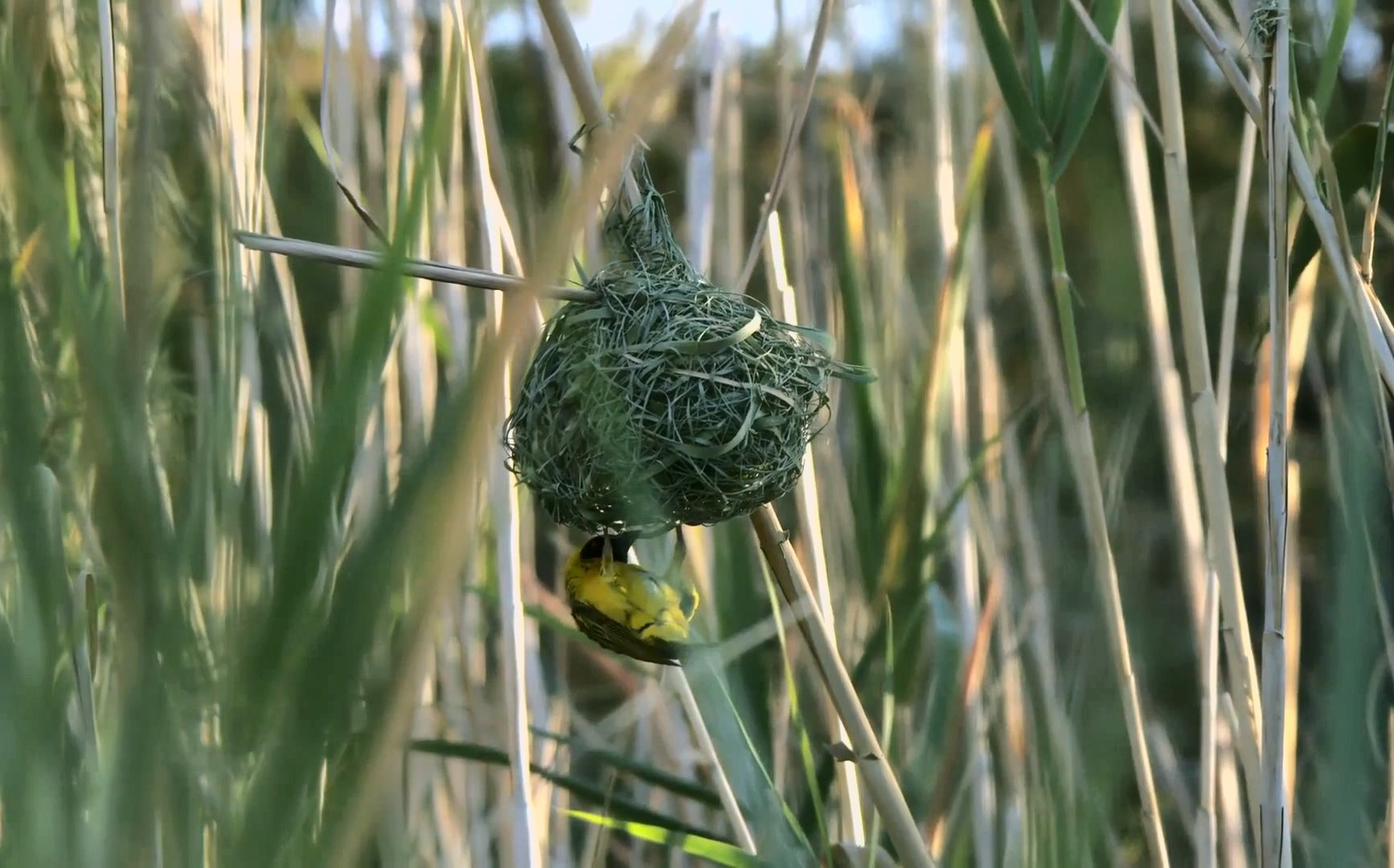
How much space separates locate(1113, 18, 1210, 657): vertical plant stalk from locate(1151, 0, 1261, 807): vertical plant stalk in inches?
4.2

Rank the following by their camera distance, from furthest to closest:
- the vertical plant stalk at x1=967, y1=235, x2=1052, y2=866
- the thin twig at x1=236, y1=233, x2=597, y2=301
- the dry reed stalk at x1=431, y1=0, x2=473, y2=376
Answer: the vertical plant stalk at x1=967, y1=235, x2=1052, y2=866, the dry reed stalk at x1=431, y1=0, x2=473, y2=376, the thin twig at x1=236, y1=233, x2=597, y2=301

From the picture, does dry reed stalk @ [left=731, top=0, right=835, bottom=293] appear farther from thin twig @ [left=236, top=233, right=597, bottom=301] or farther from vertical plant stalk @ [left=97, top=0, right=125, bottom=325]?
vertical plant stalk @ [left=97, top=0, right=125, bottom=325]

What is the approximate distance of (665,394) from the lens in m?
0.69

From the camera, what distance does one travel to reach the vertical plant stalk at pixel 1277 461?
2.19ft

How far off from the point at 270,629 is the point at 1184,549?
106 centimetres

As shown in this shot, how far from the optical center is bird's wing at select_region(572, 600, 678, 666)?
72 centimetres

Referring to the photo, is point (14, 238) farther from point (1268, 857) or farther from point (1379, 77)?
point (1379, 77)

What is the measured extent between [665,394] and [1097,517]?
0.36 m

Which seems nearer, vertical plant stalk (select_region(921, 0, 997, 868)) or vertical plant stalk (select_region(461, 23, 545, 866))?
vertical plant stalk (select_region(461, 23, 545, 866))

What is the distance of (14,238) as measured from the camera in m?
0.31

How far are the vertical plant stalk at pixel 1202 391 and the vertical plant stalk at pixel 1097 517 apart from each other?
0.08 meters

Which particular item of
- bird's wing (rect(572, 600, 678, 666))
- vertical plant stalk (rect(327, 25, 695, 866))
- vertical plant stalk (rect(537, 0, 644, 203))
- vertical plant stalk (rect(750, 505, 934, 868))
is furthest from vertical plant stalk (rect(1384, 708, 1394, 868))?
vertical plant stalk (rect(327, 25, 695, 866))

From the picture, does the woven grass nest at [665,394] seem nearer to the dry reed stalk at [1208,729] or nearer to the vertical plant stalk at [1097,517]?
the vertical plant stalk at [1097,517]

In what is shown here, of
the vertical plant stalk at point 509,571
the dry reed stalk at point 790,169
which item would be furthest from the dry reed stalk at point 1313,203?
the vertical plant stalk at point 509,571
